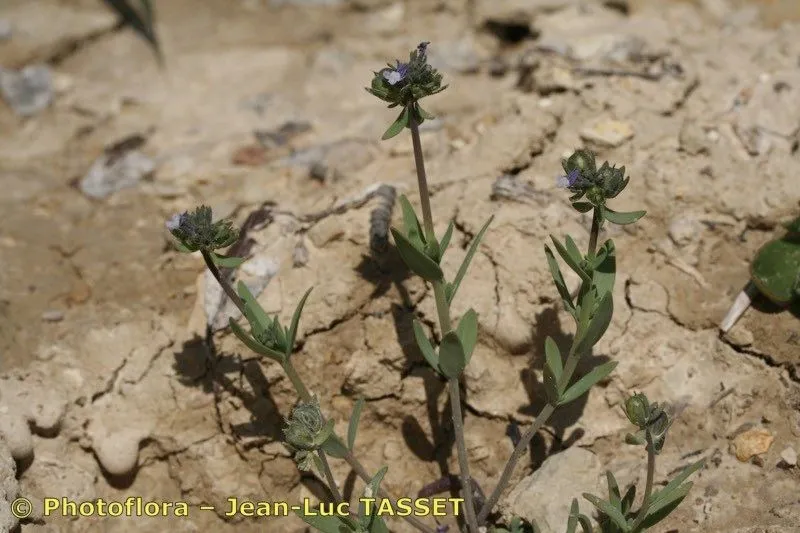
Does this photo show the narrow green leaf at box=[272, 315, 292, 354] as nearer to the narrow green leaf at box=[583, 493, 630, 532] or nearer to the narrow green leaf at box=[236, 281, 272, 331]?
the narrow green leaf at box=[236, 281, 272, 331]

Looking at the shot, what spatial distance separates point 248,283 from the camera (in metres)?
3.50

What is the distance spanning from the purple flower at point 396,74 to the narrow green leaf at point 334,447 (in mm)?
1261

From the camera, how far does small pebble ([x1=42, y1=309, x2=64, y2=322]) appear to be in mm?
3676

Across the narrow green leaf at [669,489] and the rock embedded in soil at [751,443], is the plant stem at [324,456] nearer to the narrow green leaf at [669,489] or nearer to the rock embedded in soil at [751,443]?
the narrow green leaf at [669,489]

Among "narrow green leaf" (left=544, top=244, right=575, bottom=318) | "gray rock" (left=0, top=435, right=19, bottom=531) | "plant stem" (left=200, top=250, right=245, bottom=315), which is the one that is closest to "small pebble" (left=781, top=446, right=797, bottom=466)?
"narrow green leaf" (left=544, top=244, right=575, bottom=318)

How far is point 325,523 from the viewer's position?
9.40ft

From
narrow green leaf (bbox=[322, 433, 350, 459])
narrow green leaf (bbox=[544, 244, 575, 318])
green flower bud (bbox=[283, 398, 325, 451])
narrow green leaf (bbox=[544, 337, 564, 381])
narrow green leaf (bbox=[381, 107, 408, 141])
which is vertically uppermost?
narrow green leaf (bbox=[381, 107, 408, 141])

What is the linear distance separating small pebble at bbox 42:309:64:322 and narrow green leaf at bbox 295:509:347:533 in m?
1.63

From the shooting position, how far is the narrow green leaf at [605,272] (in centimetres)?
291

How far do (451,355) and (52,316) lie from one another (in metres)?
2.00

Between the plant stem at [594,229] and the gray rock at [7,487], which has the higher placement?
the plant stem at [594,229]

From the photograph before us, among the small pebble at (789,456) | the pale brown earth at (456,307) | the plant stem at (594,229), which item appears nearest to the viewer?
the plant stem at (594,229)

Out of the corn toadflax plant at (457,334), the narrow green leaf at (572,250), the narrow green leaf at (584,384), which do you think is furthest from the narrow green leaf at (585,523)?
the narrow green leaf at (572,250)

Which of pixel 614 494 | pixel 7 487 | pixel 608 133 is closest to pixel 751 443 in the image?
pixel 614 494
